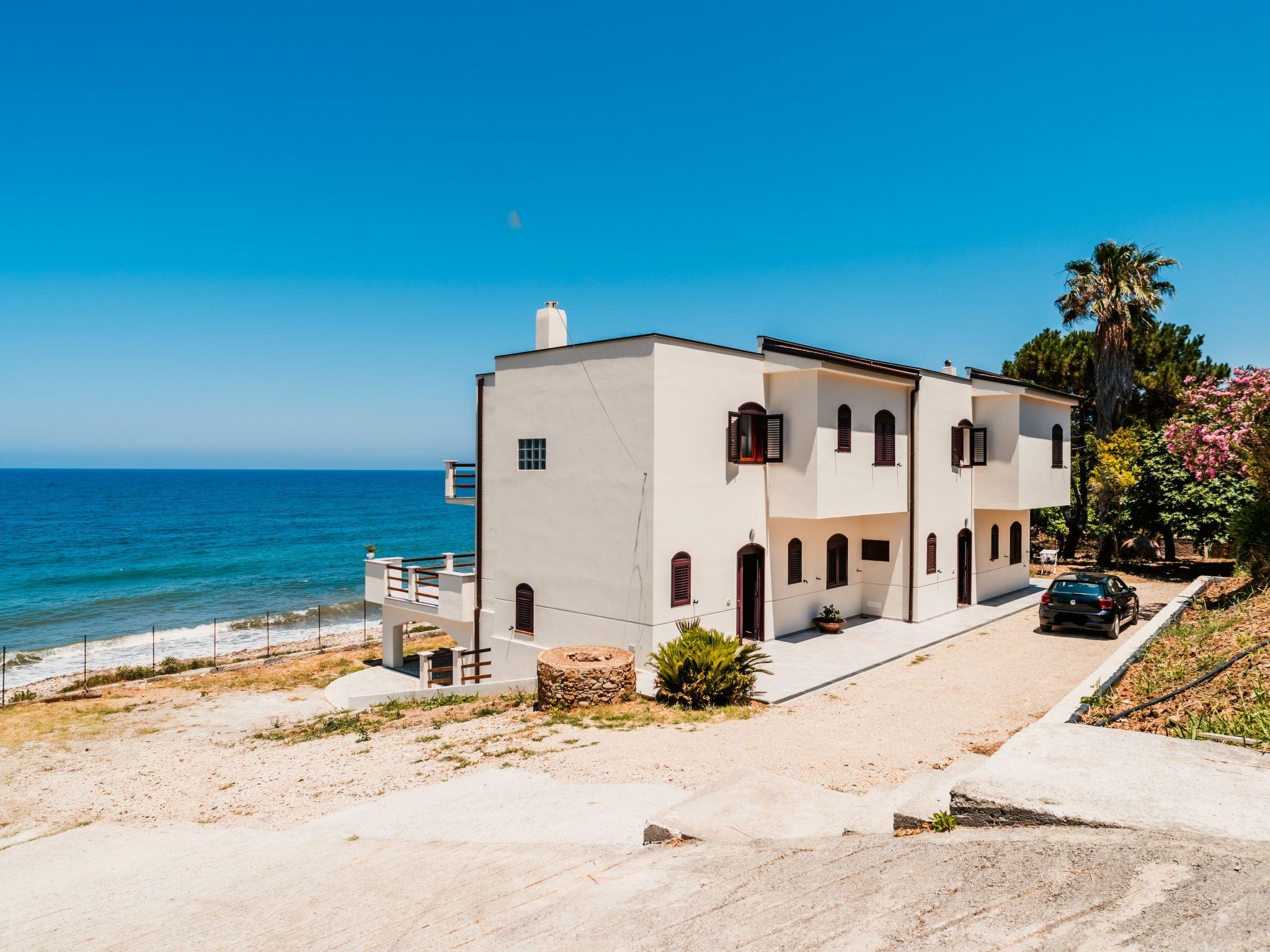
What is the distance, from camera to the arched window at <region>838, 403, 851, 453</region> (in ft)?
62.4

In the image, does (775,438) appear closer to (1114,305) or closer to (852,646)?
(852,646)

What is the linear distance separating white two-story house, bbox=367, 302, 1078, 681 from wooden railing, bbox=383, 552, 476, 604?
0.08m

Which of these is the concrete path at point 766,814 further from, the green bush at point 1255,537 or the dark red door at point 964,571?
the dark red door at point 964,571

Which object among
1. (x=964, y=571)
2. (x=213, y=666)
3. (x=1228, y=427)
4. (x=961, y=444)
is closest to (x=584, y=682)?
(x=964, y=571)

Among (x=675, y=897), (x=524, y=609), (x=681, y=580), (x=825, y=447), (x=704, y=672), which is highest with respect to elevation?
(x=825, y=447)

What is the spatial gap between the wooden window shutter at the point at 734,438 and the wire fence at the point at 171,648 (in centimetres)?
2371

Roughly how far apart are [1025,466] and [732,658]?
15.6 m

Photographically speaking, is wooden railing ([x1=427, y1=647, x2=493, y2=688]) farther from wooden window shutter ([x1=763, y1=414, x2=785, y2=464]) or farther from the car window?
the car window

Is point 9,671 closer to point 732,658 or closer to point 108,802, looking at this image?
point 108,802

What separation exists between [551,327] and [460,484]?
19.3 ft

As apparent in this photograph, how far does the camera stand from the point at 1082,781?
4855mm

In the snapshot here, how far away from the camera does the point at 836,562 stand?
2167cm

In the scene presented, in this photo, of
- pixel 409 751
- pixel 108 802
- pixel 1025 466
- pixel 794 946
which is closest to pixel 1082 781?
pixel 794 946

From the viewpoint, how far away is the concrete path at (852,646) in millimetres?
15461
